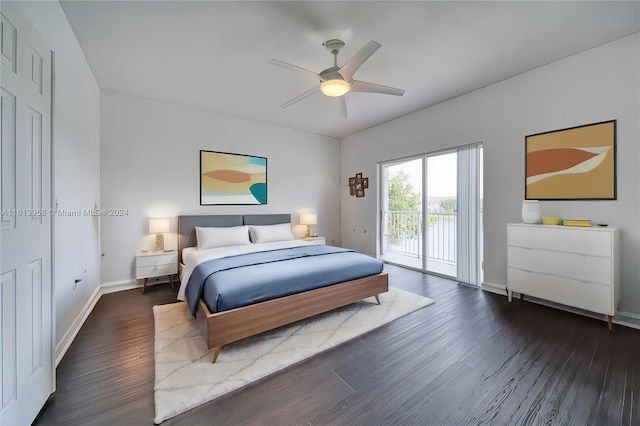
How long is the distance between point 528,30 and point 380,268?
2.77m

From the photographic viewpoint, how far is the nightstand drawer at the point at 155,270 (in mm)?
3480

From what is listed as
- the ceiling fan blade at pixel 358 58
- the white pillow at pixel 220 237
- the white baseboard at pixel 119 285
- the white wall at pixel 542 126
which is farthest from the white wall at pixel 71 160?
the white wall at pixel 542 126

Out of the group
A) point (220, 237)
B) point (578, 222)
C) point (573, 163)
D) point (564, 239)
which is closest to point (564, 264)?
point (564, 239)

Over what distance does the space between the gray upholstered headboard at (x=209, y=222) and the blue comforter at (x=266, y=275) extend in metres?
1.40

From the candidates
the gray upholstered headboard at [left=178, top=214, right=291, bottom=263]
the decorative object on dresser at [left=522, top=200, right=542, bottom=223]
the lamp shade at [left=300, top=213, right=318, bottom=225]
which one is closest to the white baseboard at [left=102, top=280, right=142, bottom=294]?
the gray upholstered headboard at [left=178, top=214, right=291, bottom=263]

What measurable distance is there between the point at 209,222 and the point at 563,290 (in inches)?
187

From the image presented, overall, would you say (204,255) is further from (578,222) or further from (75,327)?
(578,222)

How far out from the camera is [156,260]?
3.58 metres

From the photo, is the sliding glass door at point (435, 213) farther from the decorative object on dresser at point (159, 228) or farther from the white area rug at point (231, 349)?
the decorative object on dresser at point (159, 228)

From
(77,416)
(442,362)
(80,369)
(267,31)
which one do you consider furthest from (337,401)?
(267,31)

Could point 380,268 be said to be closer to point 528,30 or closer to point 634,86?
point 528,30

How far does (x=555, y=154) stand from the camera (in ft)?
9.55

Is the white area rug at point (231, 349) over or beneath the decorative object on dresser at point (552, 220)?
beneath

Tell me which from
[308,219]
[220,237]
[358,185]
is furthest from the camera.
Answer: [358,185]
